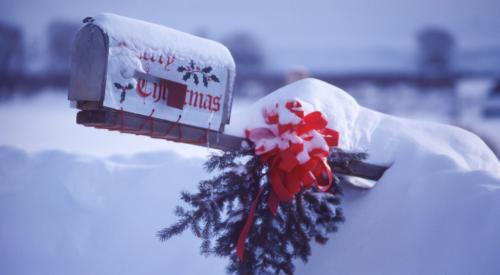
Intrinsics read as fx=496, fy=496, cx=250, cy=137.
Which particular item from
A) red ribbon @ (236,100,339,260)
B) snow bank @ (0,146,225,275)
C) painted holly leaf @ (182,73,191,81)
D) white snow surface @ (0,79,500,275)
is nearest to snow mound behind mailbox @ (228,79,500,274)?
white snow surface @ (0,79,500,275)

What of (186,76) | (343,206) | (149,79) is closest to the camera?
(149,79)

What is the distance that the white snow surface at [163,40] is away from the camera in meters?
1.85

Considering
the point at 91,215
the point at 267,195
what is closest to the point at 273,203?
the point at 267,195

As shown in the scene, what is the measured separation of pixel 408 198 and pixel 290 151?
0.62 meters

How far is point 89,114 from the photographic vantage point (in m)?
1.89

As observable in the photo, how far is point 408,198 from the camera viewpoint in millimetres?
2297

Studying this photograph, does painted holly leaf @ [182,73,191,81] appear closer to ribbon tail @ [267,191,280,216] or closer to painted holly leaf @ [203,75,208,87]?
painted holly leaf @ [203,75,208,87]

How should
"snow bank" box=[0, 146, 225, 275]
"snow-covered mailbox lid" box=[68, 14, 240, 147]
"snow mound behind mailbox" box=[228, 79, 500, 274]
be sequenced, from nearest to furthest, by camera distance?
"snow-covered mailbox lid" box=[68, 14, 240, 147], "snow mound behind mailbox" box=[228, 79, 500, 274], "snow bank" box=[0, 146, 225, 275]

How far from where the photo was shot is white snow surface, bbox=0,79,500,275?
2.08m

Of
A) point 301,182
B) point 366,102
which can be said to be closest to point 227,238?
point 301,182

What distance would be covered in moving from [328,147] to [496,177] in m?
0.72

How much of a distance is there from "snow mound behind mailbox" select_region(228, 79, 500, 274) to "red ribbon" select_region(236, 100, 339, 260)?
0.11 meters

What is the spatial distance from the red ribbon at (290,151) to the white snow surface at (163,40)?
1.06 ft

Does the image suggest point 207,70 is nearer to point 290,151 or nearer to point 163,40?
point 163,40
